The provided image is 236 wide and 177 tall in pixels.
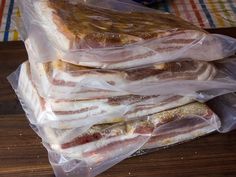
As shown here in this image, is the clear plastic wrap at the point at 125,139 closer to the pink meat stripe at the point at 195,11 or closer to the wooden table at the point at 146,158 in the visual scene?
the wooden table at the point at 146,158

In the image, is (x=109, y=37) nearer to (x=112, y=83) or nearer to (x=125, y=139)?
(x=112, y=83)

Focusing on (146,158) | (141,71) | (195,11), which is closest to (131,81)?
(141,71)

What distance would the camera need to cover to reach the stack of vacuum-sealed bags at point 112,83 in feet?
2.43

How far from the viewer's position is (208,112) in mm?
850

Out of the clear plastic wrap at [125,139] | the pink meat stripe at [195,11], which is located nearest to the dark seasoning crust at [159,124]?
the clear plastic wrap at [125,139]

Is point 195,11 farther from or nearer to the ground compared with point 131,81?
nearer to the ground

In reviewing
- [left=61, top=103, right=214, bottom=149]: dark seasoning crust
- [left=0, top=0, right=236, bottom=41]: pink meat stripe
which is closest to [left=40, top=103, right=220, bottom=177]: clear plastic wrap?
[left=61, top=103, right=214, bottom=149]: dark seasoning crust

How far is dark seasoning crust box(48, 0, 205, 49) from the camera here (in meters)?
0.75

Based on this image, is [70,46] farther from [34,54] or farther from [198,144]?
[198,144]

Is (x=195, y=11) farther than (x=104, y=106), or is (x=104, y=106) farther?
(x=195, y=11)

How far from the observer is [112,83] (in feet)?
2.44

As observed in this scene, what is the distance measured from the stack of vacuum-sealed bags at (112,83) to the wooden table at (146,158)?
0.06 feet

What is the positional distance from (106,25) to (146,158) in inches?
9.4

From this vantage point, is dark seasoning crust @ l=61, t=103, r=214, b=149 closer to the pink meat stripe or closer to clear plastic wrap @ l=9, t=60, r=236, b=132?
clear plastic wrap @ l=9, t=60, r=236, b=132
